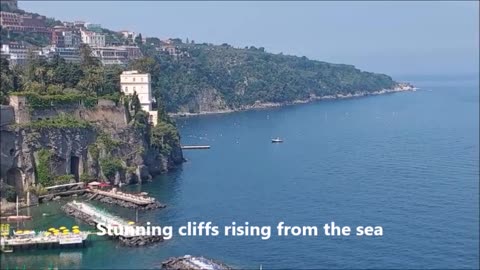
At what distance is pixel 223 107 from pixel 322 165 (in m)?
80.2

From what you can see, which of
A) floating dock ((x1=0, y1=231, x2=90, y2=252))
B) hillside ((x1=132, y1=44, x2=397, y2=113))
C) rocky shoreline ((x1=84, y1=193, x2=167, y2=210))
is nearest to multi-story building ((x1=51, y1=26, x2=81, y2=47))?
hillside ((x1=132, y1=44, x2=397, y2=113))

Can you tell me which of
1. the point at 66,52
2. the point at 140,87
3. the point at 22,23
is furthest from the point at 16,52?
the point at 140,87

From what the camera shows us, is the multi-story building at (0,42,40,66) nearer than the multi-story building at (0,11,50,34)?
Yes

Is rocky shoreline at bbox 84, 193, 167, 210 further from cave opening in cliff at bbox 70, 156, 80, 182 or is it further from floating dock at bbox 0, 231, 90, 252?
floating dock at bbox 0, 231, 90, 252

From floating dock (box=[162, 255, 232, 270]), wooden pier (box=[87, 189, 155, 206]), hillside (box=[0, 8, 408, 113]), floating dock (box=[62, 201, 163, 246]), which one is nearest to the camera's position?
floating dock (box=[162, 255, 232, 270])

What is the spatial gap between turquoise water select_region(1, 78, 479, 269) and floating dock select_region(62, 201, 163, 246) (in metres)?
0.80

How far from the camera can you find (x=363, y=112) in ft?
468

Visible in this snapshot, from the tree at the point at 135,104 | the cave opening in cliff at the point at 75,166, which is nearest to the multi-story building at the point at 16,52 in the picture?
the tree at the point at 135,104

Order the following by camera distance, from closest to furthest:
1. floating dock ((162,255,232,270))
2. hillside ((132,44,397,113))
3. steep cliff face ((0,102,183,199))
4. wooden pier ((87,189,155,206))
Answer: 1. floating dock ((162,255,232,270))
2. wooden pier ((87,189,155,206))
3. steep cliff face ((0,102,183,199))
4. hillside ((132,44,397,113))

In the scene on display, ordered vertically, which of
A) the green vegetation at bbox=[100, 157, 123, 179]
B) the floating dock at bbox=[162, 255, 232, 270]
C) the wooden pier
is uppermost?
the green vegetation at bbox=[100, 157, 123, 179]

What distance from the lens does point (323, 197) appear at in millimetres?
→ 58094

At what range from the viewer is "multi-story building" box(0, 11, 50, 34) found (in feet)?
360

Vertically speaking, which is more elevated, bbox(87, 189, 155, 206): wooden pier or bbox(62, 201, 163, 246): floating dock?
bbox(87, 189, 155, 206): wooden pier

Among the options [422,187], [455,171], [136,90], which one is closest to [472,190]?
[422,187]
